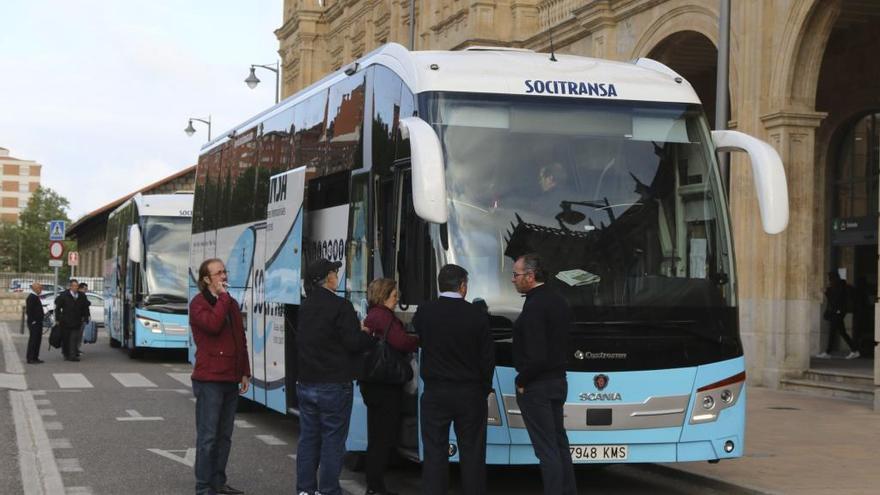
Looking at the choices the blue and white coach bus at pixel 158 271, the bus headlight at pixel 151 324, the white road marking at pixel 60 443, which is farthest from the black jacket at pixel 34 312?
the white road marking at pixel 60 443

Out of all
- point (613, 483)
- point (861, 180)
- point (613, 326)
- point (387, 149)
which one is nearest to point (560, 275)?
point (613, 326)

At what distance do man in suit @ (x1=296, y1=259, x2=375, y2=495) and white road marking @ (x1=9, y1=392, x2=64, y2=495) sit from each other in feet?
7.66

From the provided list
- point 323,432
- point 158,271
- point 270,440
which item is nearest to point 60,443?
point 270,440

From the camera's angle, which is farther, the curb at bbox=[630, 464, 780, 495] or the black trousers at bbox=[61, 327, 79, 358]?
the black trousers at bbox=[61, 327, 79, 358]

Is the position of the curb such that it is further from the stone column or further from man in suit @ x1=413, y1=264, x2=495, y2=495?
the stone column

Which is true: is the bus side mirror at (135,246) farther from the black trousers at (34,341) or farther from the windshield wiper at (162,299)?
the black trousers at (34,341)

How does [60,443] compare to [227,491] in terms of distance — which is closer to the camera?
[227,491]

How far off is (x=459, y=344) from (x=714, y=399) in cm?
227

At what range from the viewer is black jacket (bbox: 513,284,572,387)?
29.7 feet

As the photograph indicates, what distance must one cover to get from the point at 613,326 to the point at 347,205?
2965mm

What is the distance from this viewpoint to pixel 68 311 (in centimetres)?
2875

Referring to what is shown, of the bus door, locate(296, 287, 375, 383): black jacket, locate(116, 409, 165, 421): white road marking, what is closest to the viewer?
locate(296, 287, 375, 383): black jacket

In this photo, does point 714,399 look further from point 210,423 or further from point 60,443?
point 60,443

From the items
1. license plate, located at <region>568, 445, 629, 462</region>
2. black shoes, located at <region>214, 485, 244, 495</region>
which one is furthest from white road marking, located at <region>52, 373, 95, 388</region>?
A: license plate, located at <region>568, 445, 629, 462</region>
